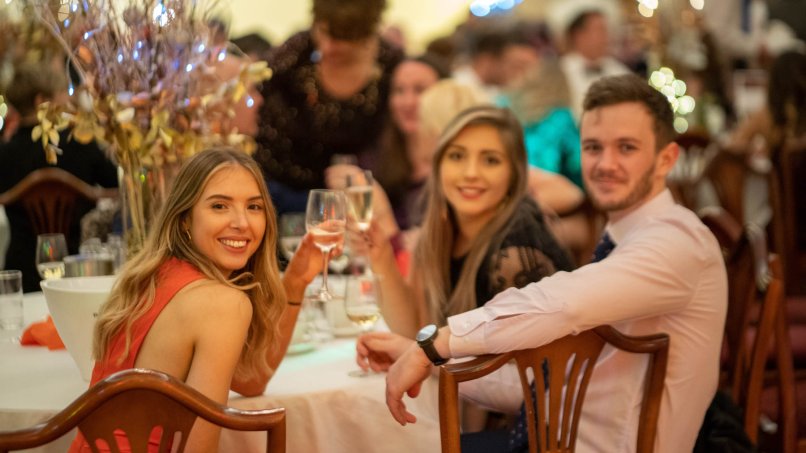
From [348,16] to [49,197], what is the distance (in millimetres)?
1555

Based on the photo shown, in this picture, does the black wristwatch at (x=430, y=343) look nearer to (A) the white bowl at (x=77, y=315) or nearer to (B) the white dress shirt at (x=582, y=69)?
(A) the white bowl at (x=77, y=315)

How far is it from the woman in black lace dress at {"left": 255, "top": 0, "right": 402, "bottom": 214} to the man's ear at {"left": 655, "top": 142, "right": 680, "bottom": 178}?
2.49m

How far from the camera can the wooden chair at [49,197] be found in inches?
156

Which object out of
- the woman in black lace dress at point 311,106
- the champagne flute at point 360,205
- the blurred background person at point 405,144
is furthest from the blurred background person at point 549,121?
the champagne flute at point 360,205

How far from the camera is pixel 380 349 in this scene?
2.00 meters

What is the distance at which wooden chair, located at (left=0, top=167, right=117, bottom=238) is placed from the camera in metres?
3.97

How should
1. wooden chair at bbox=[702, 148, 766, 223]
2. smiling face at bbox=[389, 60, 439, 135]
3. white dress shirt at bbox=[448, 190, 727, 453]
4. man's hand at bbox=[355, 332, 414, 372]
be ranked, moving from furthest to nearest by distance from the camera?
wooden chair at bbox=[702, 148, 766, 223], smiling face at bbox=[389, 60, 439, 135], man's hand at bbox=[355, 332, 414, 372], white dress shirt at bbox=[448, 190, 727, 453]

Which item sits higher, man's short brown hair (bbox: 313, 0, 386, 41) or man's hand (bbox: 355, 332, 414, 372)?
man's short brown hair (bbox: 313, 0, 386, 41)

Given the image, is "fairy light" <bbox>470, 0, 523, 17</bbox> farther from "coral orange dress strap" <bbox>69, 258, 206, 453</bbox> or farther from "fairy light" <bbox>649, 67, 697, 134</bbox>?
"coral orange dress strap" <bbox>69, 258, 206, 453</bbox>

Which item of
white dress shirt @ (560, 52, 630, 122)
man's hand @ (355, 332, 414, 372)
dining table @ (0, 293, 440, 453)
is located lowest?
dining table @ (0, 293, 440, 453)

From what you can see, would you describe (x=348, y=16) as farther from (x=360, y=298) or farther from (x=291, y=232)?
(x=360, y=298)

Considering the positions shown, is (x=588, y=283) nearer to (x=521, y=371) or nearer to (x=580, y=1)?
(x=521, y=371)

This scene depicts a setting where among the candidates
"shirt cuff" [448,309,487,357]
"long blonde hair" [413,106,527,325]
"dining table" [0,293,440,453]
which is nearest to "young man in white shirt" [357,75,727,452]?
"shirt cuff" [448,309,487,357]

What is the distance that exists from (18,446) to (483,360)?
0.74 meters
